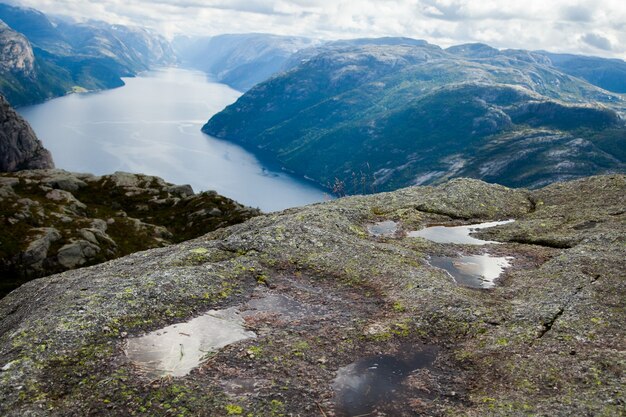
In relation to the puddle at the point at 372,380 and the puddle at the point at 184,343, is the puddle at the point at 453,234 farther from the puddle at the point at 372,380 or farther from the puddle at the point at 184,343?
the puddle at the point at 184,343

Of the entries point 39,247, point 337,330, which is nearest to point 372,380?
point 337,330

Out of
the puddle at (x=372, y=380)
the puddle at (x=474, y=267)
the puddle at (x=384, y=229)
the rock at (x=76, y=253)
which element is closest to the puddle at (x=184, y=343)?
the puddle at (x=372, y=380)

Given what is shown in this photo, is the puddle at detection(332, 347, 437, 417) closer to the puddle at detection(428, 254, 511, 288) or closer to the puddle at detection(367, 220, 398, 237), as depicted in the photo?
the puddle at detection(428, 254, 511, 288)

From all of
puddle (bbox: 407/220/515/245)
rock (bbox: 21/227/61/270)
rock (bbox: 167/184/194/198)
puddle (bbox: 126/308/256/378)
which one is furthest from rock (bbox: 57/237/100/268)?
puddle (bbox: 126/308/256/378)

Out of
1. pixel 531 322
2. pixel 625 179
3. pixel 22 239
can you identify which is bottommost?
pixel 22 239

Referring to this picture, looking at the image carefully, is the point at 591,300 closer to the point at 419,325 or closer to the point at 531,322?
the point at 531,322

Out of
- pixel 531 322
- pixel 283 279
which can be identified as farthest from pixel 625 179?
pixel 283 279
